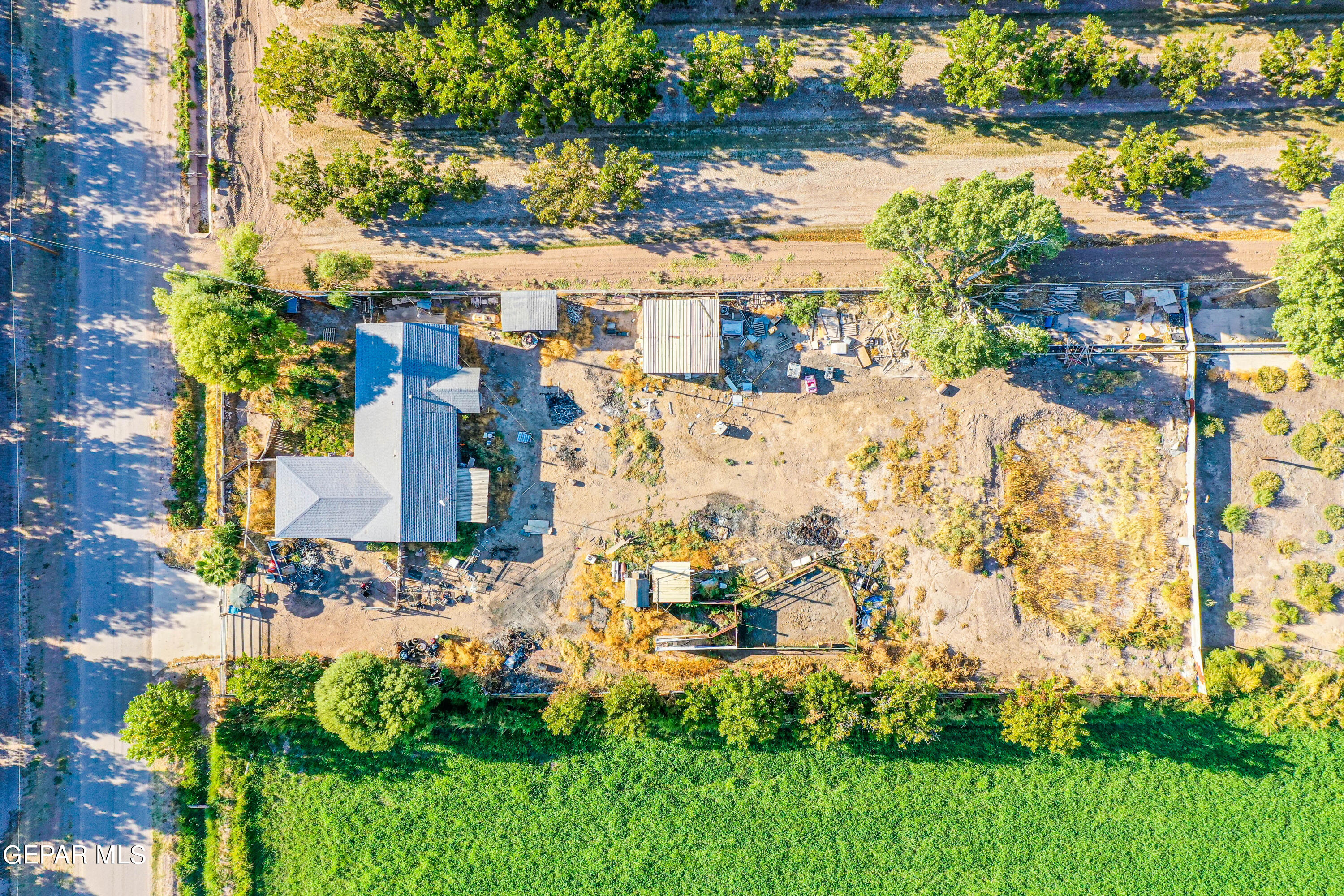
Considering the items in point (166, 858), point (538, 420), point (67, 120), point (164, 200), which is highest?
point (67, 120)

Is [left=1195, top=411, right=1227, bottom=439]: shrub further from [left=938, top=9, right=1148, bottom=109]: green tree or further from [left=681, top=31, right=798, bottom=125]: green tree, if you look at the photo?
[left=681, top=31, right=798, bottom=125]: green tree

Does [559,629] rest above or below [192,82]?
below

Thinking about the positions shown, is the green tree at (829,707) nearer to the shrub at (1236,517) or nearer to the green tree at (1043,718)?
the green tree at (1043,718)

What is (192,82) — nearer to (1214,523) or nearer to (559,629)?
(559,629)

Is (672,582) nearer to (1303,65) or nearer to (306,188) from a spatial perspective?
(306,188)

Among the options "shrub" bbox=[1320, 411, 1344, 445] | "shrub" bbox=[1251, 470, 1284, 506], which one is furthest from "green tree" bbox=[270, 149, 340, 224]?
"shrub" bbox=[1320, 411, 1344, 445]

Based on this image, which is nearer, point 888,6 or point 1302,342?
point 1302,342

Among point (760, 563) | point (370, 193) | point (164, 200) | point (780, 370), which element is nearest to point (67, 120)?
point (164, 200)
